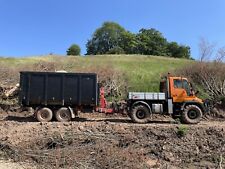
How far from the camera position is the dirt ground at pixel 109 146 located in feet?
53.3

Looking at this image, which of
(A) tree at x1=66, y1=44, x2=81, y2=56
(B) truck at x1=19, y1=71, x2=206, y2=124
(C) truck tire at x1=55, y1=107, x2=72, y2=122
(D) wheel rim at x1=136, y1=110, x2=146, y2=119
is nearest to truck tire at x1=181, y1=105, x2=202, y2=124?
(B) truck at x1=19, y1=71, x2=206, y2=124

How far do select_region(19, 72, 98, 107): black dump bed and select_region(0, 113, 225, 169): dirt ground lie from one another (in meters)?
1.94

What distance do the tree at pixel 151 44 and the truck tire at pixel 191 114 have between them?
63603 mm

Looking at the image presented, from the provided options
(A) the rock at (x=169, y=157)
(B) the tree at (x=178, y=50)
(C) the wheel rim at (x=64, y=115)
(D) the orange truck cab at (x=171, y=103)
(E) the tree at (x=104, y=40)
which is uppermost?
(E) the tree at (x=104, y=40)

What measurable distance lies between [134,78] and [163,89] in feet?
47.1

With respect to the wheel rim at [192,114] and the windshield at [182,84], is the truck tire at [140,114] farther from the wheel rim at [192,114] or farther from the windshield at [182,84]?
the wheel rim at [192,114]

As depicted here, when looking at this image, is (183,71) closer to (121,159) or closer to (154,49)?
(121,159)

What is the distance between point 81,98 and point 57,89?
1347 millimetres

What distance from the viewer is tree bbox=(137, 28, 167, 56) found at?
86.1 m

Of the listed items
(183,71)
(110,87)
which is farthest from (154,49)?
(110,87)

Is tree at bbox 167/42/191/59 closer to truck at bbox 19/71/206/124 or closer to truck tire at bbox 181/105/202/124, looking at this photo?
truck at bbox 19/71/206/124

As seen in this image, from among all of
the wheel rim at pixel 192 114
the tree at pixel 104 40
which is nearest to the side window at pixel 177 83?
the wheel rim at pixel 192 114

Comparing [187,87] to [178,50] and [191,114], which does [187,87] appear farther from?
[178,50]

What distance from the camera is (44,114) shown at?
70.0 feet
